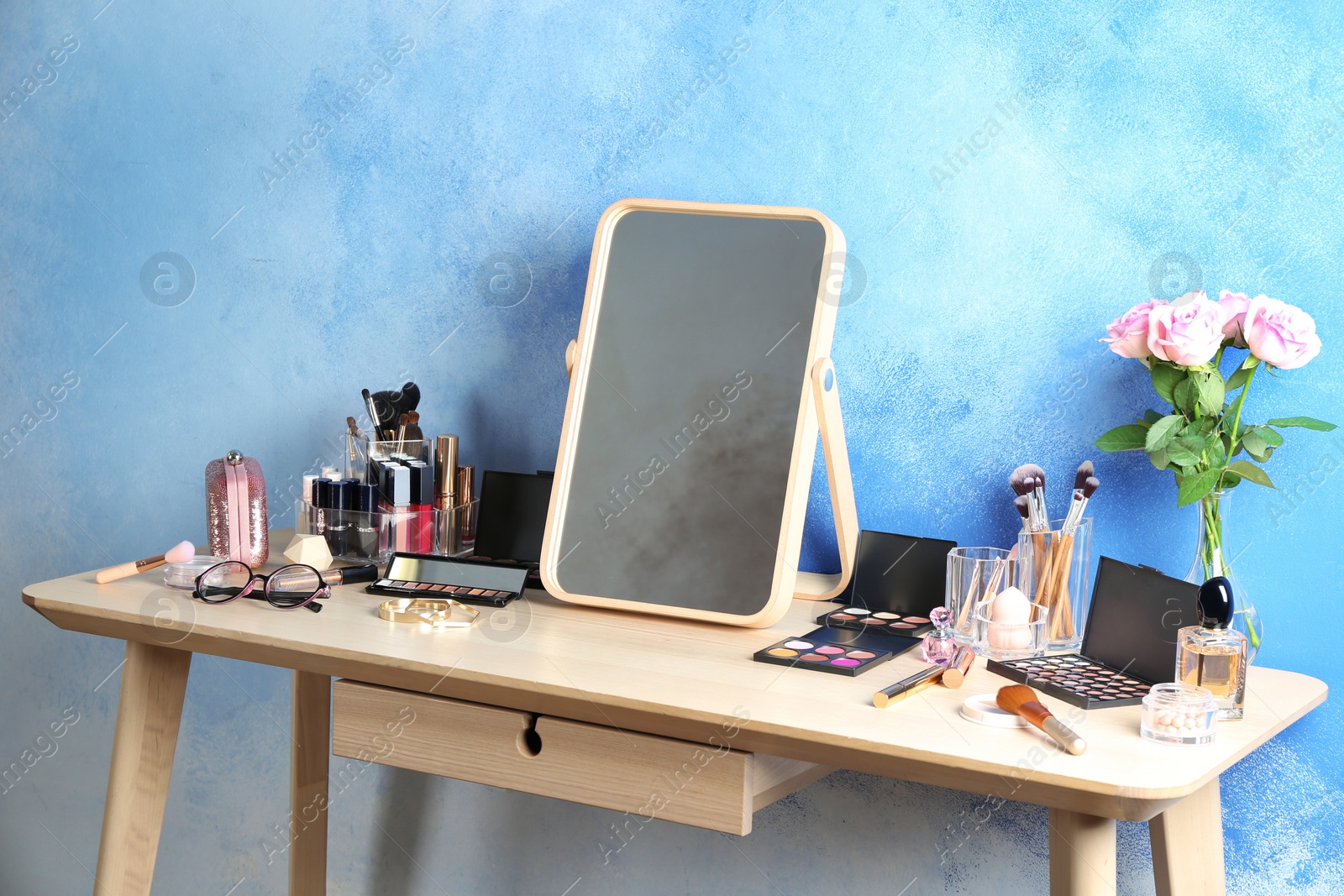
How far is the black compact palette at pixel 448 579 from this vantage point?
129 cm

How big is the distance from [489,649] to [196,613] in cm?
39

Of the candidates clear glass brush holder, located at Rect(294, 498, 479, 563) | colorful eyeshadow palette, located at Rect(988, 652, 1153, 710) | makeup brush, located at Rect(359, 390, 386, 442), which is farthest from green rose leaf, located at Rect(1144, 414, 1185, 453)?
makeup brush, located at Rect(359, 390, 386, 442)

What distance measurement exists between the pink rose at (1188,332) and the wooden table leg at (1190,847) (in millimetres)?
435

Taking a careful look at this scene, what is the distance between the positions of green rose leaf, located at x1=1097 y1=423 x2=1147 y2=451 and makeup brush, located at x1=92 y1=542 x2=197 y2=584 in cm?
111

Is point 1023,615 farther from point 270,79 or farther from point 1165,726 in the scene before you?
point 270,79

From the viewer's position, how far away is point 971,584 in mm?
1141

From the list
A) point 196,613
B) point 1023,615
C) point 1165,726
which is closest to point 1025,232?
point 1023,615

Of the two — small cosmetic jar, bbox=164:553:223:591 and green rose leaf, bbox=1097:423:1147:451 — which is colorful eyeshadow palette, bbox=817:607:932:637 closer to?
green rose leaf, bbox=1097:423:1147:451

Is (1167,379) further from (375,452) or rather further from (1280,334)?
(375,452)

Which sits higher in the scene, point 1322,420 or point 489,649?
point 1322,420

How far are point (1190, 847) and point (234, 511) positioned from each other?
1.21 metres

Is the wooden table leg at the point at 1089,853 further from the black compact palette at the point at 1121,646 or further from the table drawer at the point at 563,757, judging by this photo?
the table drawer at the point at 563,757

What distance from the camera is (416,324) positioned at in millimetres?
1684

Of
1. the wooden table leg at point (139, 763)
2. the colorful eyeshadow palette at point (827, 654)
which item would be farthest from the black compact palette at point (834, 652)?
the wooden table leg at point (139, 763)
